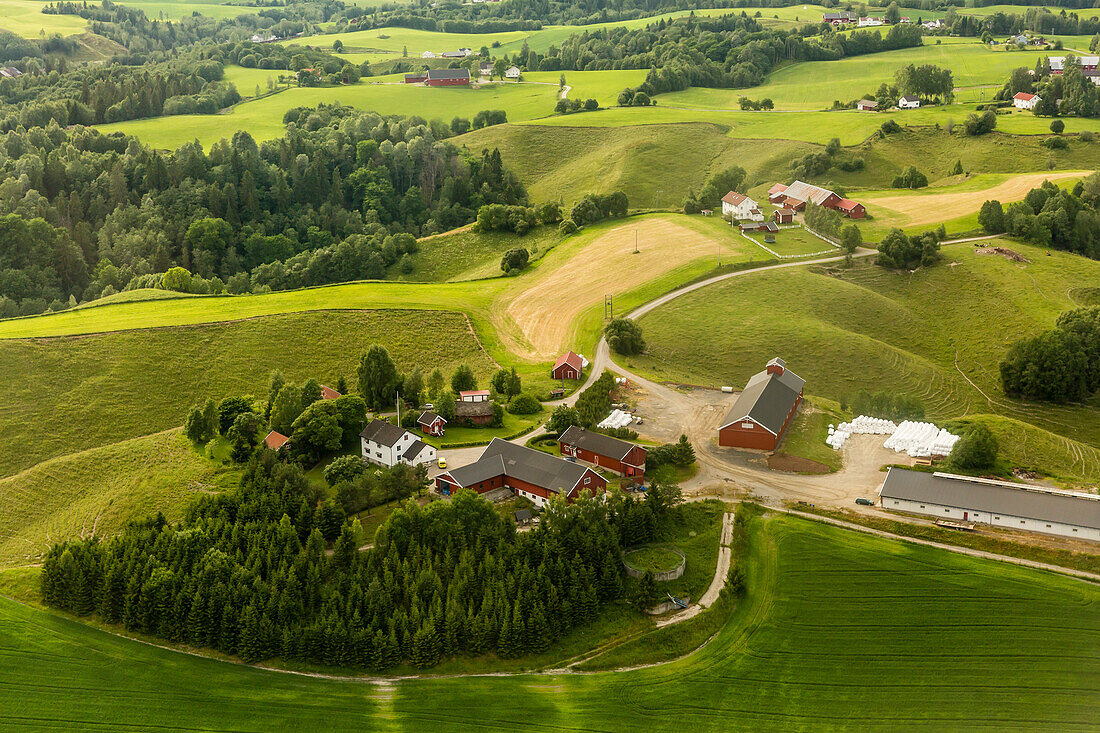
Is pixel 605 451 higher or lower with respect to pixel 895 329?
higher

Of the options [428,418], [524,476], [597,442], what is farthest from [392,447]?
[597,442]

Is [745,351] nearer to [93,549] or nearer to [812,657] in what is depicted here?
[812,657]

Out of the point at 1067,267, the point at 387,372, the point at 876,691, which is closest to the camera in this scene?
the point at 876,691

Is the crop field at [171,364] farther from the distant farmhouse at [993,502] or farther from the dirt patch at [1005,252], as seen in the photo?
the dirt patch at [1005,252]

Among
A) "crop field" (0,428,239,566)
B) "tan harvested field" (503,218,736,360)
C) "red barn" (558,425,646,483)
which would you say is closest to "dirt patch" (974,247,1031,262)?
"tan harvested field" (503,218,736,360)

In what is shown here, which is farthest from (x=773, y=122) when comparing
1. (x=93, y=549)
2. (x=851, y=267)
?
(x=93, y=549)

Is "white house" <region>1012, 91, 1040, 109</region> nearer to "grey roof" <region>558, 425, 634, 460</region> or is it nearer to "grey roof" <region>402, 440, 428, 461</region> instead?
"grey roof" <region>558, 425, 634, 460</region>

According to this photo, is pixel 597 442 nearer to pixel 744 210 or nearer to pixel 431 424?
pixel 431 424
